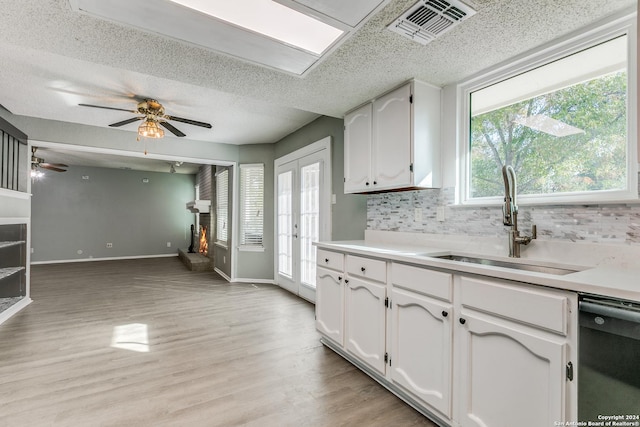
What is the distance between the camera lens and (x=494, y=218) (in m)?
1.98

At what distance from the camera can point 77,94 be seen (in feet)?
10.4

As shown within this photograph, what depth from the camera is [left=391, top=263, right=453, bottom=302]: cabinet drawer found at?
62.2 inches

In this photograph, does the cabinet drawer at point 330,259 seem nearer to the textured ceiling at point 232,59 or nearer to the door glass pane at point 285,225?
the textured ceiling at point 232,59

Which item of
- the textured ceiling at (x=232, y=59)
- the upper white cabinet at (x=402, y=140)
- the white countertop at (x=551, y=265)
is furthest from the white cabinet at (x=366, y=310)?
the textured ceiling at (x=232, y=59)

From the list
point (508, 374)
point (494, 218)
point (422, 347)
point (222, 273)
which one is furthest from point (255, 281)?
point (508, 374)

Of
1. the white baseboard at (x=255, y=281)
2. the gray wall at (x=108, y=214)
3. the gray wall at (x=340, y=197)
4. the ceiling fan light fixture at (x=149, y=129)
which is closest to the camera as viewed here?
the gray wall at (x=340, y=197)

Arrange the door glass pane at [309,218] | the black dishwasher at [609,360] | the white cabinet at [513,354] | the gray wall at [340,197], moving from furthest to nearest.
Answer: the door glass pane at [309,218], the gray wall at [340,197], the white cabinet at [513,354], the black dishwasher at [609,360]

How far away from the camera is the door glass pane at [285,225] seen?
464 cm

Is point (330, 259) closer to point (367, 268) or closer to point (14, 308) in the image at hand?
point (367, 268)

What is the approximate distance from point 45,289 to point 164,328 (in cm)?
314

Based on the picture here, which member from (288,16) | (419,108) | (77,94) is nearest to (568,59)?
(419,108)

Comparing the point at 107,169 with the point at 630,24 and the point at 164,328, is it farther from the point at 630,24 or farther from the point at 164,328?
the point at 630,24

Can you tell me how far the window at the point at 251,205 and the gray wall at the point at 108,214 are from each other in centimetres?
442

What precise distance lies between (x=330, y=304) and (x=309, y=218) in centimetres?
176
